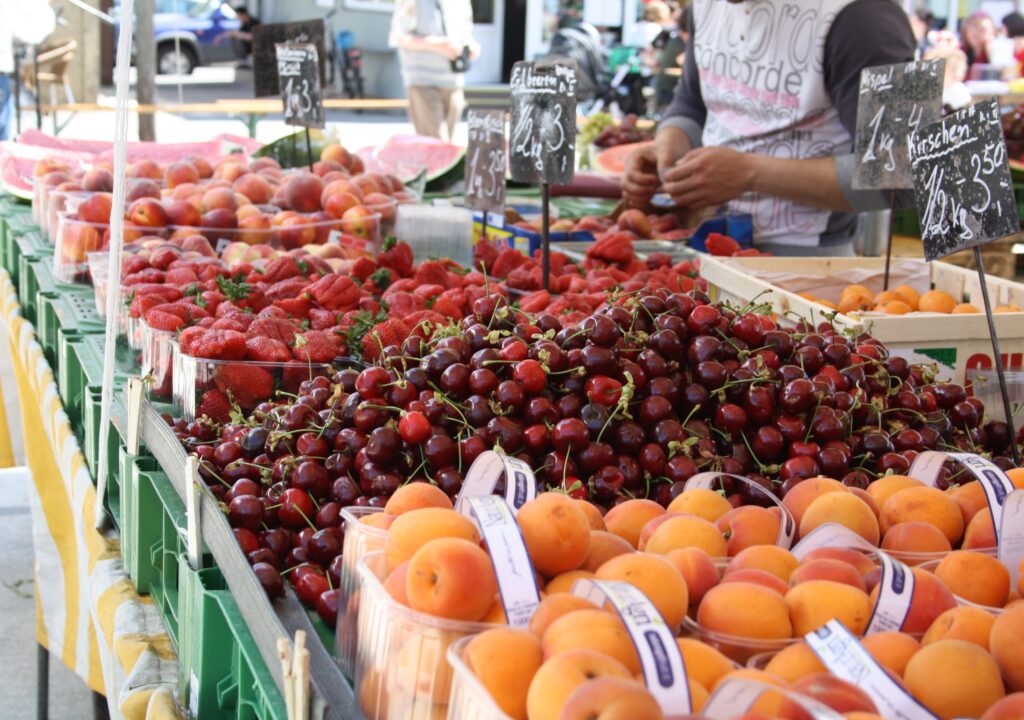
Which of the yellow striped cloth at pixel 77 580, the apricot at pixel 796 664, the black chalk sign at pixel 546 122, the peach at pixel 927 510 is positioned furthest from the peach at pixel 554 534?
the black chalk sign at pixel 546 122

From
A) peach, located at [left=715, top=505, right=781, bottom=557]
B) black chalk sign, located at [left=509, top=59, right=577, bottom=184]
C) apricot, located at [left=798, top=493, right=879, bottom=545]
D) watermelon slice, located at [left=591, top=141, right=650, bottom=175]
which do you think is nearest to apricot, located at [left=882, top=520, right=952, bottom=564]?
apricot, located at [left=798, top=493, right=879, bottom=545]

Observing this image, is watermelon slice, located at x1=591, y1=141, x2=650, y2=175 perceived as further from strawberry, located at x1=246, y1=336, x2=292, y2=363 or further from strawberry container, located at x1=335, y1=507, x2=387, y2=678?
strawberry container, located at x1=335, y1=507, x2=387, y2=678

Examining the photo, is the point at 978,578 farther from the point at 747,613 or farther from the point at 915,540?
the point at 747,613

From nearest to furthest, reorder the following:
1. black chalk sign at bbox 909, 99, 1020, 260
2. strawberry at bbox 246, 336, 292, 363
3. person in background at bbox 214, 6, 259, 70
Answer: black chalk sign at bbox 909, 99, 1020, 260, strawberry at bbox 246, 336, 292, 363, person in background at bbox 214, 6, 259, 70

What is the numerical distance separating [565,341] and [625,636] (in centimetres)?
84

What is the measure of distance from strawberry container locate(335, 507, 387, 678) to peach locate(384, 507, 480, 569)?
0.04 m

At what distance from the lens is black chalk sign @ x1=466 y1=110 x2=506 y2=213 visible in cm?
320

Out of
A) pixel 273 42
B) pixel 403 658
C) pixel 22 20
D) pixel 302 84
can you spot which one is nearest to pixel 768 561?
pixel 403 658

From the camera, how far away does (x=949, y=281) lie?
9.17 feet

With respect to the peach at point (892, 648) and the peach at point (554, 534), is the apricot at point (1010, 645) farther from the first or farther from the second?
the peach at point (554, 534)

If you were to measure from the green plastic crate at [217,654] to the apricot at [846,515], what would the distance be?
0.64 meters

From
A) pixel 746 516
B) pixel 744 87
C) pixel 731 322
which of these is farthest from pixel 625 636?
pixel 744 87

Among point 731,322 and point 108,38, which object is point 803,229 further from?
point 108,38

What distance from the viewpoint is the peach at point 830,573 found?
3.54ft
